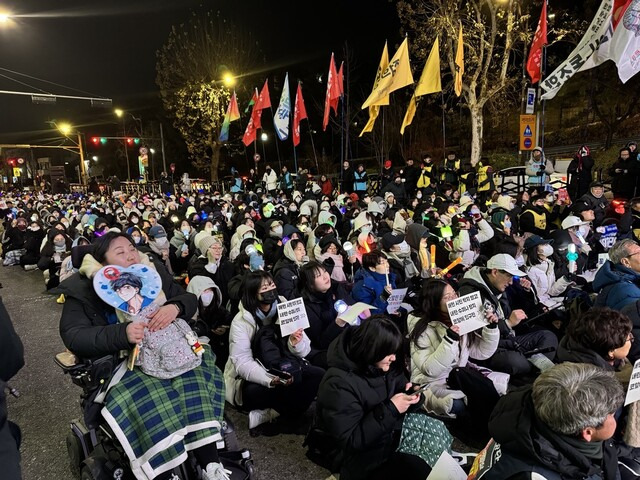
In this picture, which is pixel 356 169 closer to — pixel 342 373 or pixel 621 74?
pixel 621 74

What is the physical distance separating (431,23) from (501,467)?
776 inches

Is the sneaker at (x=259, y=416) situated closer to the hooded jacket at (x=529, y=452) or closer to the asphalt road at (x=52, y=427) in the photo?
the asphalt road at (x=52, y=427)

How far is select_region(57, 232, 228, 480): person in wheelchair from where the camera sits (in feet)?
8.08

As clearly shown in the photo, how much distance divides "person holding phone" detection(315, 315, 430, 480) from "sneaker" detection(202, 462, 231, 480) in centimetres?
69

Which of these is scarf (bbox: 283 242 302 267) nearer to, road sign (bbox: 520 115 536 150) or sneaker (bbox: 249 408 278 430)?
sneaker (bbox: 249 408 278 430)

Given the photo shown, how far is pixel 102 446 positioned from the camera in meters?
2.73

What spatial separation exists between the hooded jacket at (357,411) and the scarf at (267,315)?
4.17 ft

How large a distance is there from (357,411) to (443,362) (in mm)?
1090

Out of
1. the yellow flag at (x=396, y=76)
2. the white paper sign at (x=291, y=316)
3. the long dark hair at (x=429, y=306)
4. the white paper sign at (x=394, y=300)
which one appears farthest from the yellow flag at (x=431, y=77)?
the white paper sign at (x=291, y=316)

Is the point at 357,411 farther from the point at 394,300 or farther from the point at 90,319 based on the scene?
the point at 394,300

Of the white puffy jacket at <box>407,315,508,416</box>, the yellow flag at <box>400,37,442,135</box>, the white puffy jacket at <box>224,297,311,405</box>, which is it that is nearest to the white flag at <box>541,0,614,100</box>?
the yellow flag at <box>400,37,442,135</box>

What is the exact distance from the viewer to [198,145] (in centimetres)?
3206

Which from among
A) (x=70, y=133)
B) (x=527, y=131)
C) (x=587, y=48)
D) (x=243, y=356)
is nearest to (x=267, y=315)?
(x=243, y=356)

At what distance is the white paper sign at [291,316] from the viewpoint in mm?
3611
